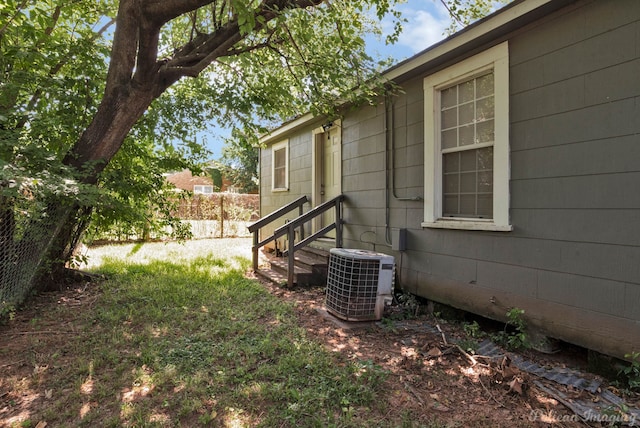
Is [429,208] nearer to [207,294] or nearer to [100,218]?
[207,294]

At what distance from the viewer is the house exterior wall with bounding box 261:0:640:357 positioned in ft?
8.43

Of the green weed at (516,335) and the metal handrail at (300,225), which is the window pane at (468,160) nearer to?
the green weed at (516,335)

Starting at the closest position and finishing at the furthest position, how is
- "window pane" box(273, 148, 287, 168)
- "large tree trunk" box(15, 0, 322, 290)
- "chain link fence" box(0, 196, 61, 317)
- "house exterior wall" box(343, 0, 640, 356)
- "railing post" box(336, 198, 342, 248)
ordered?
"house exterior wall" box(343, 0, 640, 356) → "chain link fence" box(0, 196, 61, 317) → "large tree trunk" box(15, 0, 322, 290) → "railing post" box(336, 198, 342, 248) → "window pane" box(273, 148, 287, 168)

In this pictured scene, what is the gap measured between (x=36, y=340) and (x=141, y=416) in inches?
77.7

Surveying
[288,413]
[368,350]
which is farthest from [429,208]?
[288,413]

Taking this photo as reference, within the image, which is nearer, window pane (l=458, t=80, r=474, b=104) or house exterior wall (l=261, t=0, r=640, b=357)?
house exterior wall (l=261, t=0, r=640, b=357)

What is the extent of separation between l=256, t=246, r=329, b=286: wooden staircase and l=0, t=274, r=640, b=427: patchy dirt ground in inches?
45.1

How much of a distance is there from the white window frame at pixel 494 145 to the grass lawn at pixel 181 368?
182cm

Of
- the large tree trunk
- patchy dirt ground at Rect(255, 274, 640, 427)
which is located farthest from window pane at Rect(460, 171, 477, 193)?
the large tree trunk

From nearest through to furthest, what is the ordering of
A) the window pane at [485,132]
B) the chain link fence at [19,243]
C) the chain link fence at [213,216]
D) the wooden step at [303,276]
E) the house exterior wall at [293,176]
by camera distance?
the chain link fence at [19,243] < the window pane at [485,132] < the wooden step at [303,276] < the house exterior wall at [293,176] < the chain link fence at [213,216]

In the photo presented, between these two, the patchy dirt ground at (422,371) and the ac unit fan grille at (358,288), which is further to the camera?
the ac unit fan grille at (358,288)

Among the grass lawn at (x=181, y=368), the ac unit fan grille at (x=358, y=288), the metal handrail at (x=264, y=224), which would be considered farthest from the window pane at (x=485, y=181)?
the metal handrail at (x=264, y=224)

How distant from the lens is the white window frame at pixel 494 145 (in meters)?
3.35

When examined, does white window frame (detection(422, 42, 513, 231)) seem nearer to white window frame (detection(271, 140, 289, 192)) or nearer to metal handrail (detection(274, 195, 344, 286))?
metal handrail (detection(274, 195, 344, 286))
